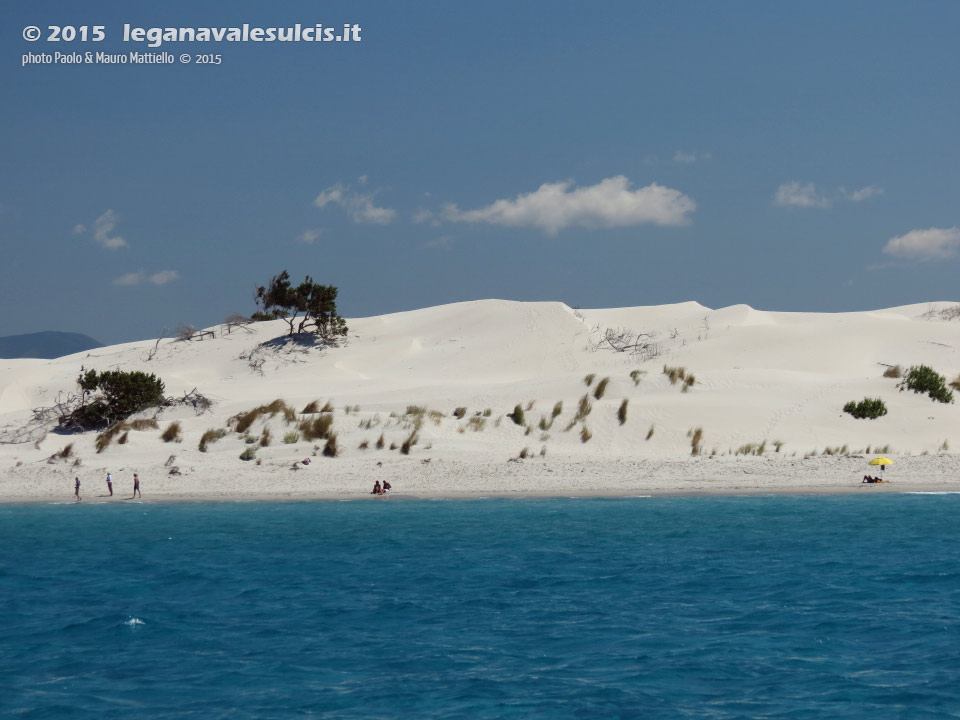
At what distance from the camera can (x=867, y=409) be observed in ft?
93.0

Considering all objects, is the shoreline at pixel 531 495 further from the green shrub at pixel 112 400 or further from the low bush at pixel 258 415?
the green shrub at pixel 112 400

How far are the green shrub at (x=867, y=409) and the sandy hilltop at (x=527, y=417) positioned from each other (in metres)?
0.23

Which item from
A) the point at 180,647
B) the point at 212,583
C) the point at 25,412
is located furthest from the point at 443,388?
the point at 180,647

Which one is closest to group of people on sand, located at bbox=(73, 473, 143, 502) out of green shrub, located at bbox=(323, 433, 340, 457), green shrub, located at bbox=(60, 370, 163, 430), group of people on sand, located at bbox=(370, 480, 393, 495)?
green shrub, located at bbox=(323, 433, 340, 457)

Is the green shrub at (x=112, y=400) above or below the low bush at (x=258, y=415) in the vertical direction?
above

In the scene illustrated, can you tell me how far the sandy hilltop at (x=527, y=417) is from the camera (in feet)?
73.9

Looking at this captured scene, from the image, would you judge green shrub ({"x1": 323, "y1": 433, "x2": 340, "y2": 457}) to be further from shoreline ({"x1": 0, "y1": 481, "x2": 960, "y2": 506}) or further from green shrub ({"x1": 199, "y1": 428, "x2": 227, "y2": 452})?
green shrub ({"x1": 199, "y1": 428, "x2": 227, "y2": 452})

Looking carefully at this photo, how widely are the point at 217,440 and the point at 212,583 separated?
12.6m

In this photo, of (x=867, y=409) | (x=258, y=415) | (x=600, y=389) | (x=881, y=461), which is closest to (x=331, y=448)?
(x=258, y=415)

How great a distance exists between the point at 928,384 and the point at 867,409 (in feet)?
9.84

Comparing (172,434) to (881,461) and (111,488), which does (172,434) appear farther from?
(881,461)

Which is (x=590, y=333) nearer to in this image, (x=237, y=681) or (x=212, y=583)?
(x=212, y=583)

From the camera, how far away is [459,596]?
42.2ft

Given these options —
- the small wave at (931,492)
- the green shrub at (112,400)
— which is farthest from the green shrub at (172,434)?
the small wave at (931,492)
